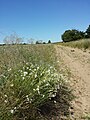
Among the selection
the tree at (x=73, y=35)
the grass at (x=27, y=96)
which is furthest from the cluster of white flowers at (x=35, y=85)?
the tree at (x=73, y=35)

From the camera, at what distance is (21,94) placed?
4824 mm

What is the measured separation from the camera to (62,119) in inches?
213

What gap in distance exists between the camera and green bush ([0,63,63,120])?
4.25m

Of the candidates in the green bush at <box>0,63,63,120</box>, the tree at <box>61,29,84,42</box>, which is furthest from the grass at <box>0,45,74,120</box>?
the tree at <box>61,29,84,42</box>

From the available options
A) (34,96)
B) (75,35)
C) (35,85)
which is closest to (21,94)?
(34,96)

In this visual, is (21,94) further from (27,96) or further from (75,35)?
(75,35)

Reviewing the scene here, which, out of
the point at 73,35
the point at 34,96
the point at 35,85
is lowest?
the point at 73,35

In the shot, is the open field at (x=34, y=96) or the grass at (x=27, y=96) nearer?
the grass at (x=27, y=96)

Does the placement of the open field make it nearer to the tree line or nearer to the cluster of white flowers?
the cluster of white flowers

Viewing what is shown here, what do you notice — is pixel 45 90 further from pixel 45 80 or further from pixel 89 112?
pixel 89 112

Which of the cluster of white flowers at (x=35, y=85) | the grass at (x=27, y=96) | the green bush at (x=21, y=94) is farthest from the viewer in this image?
the cluster of white flowers at (x=35, y=85)

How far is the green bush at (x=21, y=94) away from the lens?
4.25 meters

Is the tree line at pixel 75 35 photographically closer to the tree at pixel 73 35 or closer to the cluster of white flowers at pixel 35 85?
the tree at pixel 73 35

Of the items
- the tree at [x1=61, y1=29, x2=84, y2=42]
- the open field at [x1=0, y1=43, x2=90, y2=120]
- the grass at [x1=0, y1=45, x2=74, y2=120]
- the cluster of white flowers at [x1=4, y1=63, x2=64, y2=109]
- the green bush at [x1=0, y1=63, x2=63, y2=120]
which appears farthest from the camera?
the tree at [x1=61, y1=29, x2=84, y2=42]
